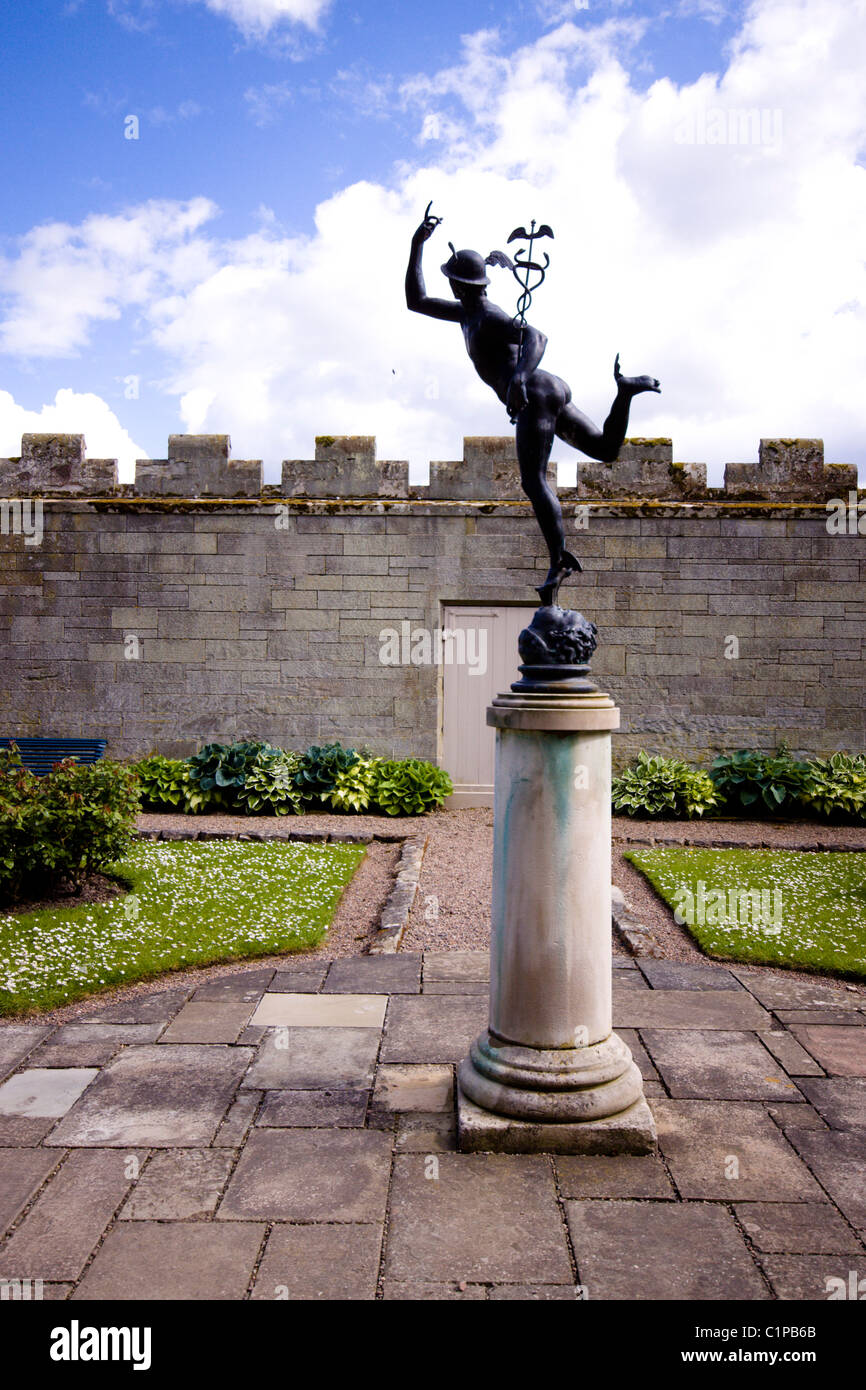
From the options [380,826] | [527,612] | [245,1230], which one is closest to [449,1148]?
[245,1230]

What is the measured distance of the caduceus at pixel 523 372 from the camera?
3361 millimetres

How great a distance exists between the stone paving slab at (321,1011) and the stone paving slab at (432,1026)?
9cm

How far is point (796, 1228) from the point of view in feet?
8.63

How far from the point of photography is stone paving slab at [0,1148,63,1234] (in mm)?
2693

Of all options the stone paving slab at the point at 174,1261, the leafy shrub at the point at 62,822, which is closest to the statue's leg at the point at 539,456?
the stone paving slab at the point at 174,1261

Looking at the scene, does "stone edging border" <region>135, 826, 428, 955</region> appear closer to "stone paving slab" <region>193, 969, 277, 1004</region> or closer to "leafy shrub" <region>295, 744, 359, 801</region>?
"leafy shrub" <region>295, 744, 359, 801</region>

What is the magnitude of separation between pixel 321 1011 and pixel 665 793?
5883 mm

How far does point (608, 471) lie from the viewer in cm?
1002

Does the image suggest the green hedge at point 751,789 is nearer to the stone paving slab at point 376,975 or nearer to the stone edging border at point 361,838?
the stone edging border at point 361,838

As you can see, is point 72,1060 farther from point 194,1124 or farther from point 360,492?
point 360,492

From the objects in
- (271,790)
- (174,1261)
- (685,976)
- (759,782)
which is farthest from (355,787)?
(174,1261)

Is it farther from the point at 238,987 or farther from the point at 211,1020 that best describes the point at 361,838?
the point at 211,1020
